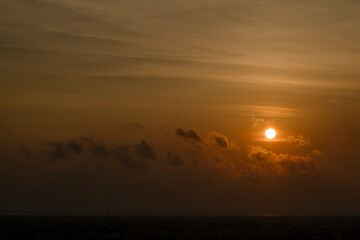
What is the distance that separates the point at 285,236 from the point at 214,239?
60.8ft

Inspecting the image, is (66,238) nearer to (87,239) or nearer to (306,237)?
(87,239)

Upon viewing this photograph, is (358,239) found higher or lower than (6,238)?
higher

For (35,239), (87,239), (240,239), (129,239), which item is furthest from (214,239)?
(35,239)

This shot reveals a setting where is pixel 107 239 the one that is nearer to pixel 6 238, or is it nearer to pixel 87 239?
pixel 87 239

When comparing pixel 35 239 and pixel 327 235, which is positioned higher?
pixel 327 235

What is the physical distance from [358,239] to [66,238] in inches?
2370

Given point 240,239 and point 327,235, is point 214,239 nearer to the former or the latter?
A: point 240,239

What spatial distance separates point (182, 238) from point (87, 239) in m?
19.5

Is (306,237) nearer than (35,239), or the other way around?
(35,239)

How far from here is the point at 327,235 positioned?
11812 centimetres

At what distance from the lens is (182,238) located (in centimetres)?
10712

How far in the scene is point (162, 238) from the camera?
353 ft

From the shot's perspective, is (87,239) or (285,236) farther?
(285,236)

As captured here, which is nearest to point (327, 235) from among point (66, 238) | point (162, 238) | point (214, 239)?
point (214, 239)
